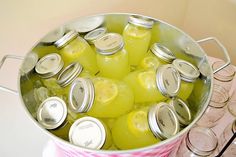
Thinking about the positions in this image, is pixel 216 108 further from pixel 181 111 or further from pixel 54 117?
pixel 54 117

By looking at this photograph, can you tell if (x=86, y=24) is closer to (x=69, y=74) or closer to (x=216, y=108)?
(x=69, y=74)

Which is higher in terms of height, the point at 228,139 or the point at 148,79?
the point at 148,79

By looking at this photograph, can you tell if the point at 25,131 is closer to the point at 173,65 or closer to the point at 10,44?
the point at 10,44

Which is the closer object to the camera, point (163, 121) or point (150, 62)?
point (163, 121)

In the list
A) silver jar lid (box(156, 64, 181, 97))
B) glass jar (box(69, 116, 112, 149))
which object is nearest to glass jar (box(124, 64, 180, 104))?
silver jar lid (box(156, 64, 181, 97))

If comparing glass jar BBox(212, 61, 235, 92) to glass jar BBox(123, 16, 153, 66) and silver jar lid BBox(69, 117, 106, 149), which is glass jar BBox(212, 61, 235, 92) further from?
silver jar lid BBox(69, 117, 106, 149)

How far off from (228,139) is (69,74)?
315 mm

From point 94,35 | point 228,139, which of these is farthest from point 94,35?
point 228,139

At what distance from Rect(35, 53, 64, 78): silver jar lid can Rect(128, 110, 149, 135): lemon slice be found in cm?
16

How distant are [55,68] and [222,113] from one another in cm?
35

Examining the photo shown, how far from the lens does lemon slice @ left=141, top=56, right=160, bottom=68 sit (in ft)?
1.77

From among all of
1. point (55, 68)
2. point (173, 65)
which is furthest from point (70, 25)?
point (173, 65)

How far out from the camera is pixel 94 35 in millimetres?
550

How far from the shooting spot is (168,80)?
1.55ft
